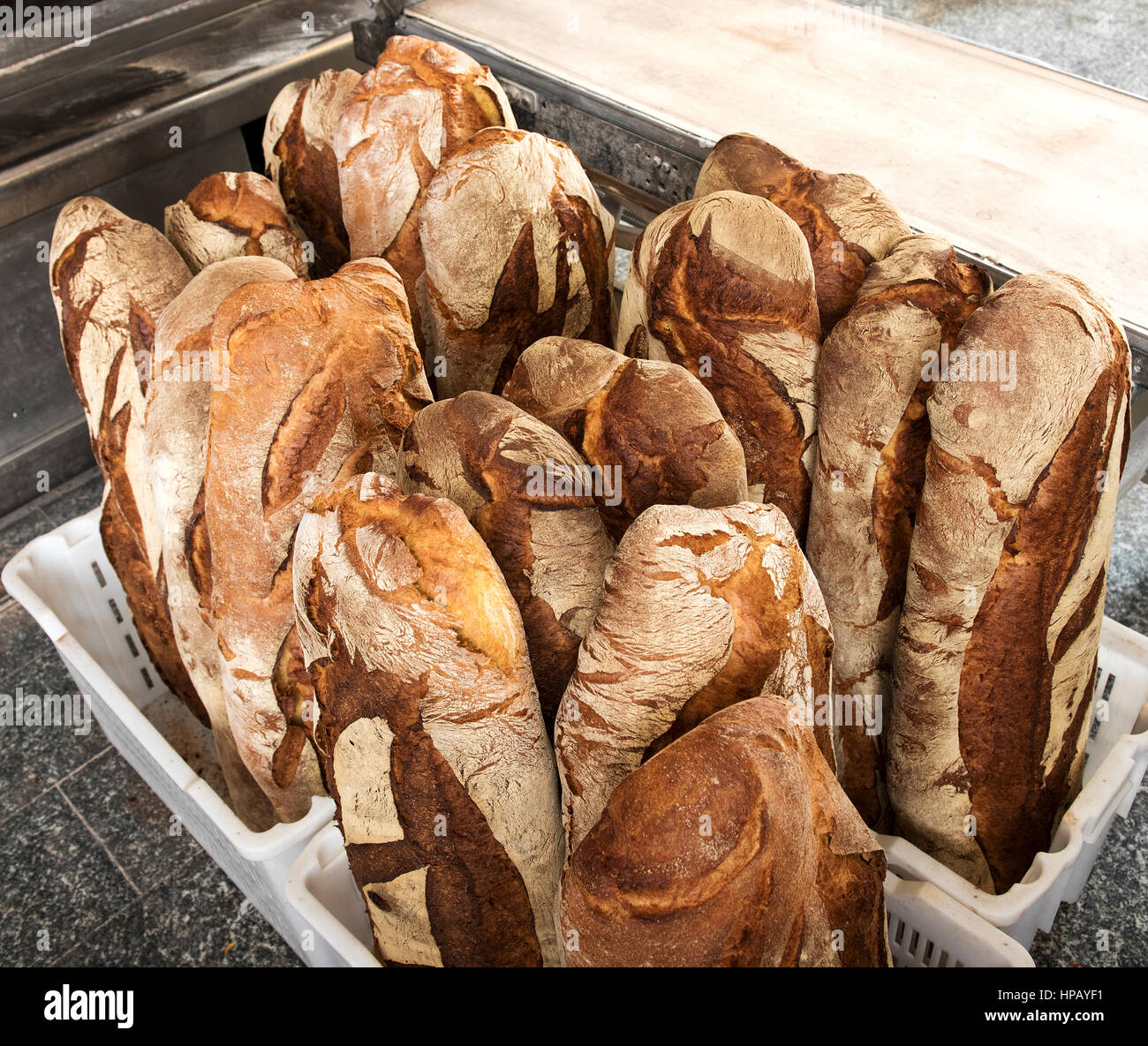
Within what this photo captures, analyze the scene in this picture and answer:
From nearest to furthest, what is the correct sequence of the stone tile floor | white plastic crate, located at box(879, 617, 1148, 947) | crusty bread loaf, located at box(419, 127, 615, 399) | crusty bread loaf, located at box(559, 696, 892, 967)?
crusty bread loaf, located at box(559, 696, 892, 967) → white plastic crate, located at box(879, 617, 1148, 947) → crusty bread loaf, located at box(419, 127, 615, 399) → the stone tile floor

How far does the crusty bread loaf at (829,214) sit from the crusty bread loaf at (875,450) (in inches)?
1.3

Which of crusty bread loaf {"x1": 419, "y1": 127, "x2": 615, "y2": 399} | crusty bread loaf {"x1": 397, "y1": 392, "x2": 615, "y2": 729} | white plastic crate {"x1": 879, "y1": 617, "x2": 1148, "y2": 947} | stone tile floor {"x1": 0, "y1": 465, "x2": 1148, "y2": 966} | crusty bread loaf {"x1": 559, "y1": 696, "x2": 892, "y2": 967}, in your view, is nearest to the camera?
crusty bread loaf {"x1": 559, "y1": 696, "x2": 892, "y2": 967}

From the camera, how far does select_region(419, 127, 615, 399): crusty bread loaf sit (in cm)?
106

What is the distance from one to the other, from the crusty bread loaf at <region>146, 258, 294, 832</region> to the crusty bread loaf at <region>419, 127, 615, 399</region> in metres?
0.17

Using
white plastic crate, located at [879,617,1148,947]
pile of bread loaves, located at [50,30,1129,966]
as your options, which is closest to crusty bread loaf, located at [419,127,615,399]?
pile of bread loaves, located at [50,30,1129,966]

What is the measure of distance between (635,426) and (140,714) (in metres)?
0.67

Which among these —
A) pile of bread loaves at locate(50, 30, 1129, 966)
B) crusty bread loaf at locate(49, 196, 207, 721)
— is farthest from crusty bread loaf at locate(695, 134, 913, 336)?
crusty bread loaf at locate(49, 196, 207, 721)

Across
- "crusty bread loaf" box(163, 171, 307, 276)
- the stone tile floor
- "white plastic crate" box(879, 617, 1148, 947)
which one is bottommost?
the stone tile floor

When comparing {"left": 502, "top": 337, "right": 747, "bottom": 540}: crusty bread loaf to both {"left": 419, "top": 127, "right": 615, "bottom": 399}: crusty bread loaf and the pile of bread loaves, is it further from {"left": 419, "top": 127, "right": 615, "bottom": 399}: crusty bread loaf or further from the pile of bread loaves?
{"left": 419, "top": 127, "right": 615, "bottom": 399}: crusty bread loaf

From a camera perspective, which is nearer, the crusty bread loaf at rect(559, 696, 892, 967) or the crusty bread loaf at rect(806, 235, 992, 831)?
the crusty bread loaf at rect(559, 696, 892, 967)

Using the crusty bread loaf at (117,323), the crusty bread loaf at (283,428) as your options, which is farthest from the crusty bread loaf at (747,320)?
the crusty bread loaf at (117,323)

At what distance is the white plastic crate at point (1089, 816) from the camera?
0.95 meters

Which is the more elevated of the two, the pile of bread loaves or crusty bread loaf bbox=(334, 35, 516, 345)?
crusty bread loaf bbox=(334, 35, 516, 345)
